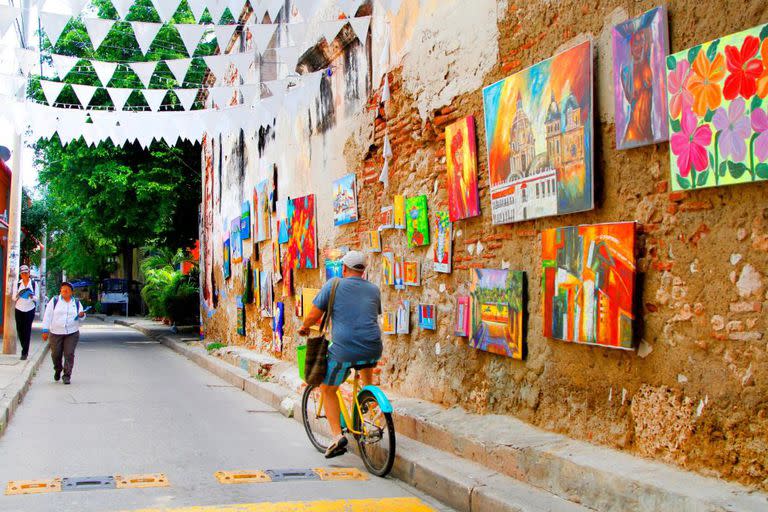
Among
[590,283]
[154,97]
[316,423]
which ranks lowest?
[316,423]

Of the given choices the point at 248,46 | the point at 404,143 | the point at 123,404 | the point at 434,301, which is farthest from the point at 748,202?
the point at 248,46

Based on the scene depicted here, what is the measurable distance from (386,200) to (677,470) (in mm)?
5510

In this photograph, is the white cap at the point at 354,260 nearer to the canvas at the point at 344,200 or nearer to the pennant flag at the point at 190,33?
the canvas at the point at 344,200

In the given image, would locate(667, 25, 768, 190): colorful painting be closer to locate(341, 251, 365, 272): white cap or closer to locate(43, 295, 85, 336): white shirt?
locate(341, 251, 365, 272): white cap

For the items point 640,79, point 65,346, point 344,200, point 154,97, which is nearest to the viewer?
point 640,79

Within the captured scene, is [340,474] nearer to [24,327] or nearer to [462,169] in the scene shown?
[462,169]

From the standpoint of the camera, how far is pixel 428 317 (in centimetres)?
845

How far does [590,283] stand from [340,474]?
103 inches

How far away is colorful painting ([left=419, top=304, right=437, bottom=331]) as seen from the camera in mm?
8337

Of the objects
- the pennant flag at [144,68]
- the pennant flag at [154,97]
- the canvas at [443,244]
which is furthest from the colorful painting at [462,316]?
the pennant flag at [154,97]

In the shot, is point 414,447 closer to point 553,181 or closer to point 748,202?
point 553,181

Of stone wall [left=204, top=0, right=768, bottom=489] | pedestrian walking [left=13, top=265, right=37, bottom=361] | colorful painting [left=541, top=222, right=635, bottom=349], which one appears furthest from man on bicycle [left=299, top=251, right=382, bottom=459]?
pedestrian walking [left=13, top=265, right=37, bottom=361]

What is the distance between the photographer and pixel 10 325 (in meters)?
16.5

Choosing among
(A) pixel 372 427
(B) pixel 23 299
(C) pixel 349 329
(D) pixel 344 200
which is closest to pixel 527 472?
(A) pixel 372 427
